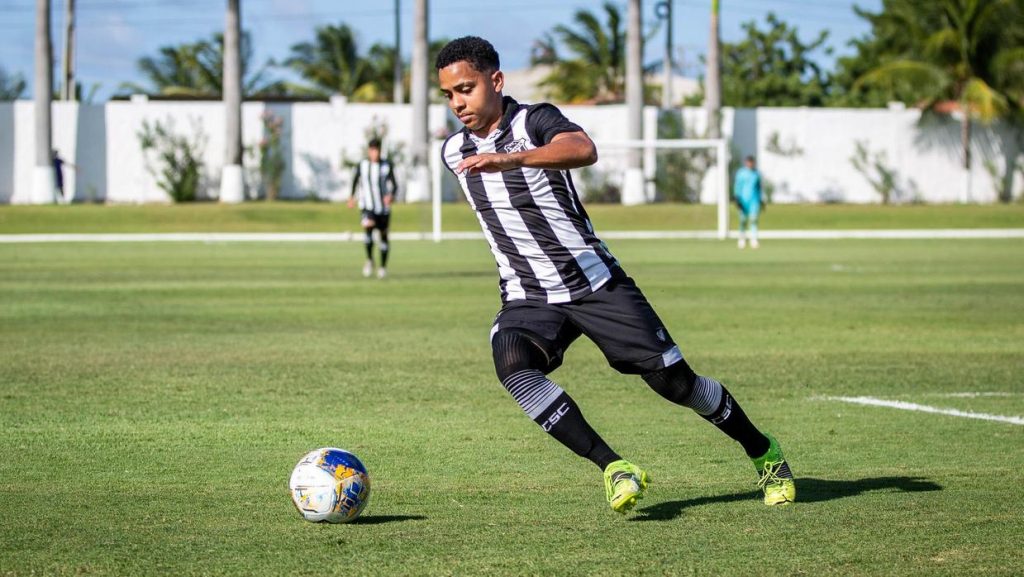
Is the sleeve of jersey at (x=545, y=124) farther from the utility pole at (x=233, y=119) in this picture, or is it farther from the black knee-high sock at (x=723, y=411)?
the utility pole at (x=233, y=119)

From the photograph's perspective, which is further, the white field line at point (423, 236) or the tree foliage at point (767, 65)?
the tree foliage at point (767, 65)

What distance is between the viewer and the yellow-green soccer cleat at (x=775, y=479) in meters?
6.46

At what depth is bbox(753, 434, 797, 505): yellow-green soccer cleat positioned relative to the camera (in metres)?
6.46

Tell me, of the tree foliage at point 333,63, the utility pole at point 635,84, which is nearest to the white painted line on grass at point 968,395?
the utility pole at point 635,84

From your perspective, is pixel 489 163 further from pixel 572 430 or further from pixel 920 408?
pixel 920 408

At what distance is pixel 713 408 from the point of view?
6.41m

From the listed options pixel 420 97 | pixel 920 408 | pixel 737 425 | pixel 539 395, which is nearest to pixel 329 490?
pixel 539 395

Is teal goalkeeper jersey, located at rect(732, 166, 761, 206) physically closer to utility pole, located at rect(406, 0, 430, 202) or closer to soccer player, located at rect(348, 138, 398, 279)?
soccer player, located at rect(348, 138, 398, 279)

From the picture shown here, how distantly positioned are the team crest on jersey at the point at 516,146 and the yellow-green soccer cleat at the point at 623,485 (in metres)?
1.37

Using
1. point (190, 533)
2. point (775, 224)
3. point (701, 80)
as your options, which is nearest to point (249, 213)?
point (775, 224)

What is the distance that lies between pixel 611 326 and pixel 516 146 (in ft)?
2.86

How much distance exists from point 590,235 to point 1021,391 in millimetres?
5519

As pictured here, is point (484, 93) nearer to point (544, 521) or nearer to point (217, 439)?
point (544, 521)

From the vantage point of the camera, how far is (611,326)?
20.4 feet
